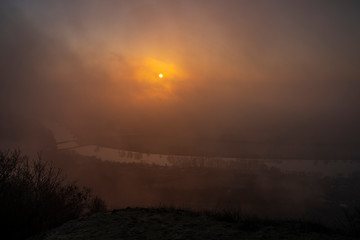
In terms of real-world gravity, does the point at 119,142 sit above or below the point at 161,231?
above

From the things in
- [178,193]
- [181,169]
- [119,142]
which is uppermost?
[119,142]

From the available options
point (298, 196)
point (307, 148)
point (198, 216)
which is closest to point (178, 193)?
point (298, 196)

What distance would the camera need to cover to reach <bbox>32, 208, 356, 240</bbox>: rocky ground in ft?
32.7

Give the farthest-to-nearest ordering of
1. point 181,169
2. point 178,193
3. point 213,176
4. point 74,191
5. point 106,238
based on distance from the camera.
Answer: point 181,169, point 213,176, point 178,193, point 74,191, point 106,238

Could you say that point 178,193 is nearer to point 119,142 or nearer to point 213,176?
point 213,176

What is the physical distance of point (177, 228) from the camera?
1077cm

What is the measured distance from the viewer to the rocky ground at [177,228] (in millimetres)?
9953

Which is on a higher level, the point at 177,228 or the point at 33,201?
the point at 33,201

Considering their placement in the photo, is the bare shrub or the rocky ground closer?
the rocky ground

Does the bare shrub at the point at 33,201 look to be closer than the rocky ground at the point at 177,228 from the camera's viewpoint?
No

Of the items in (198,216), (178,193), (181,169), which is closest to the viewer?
(198,216)

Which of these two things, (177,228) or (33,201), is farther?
(33,201)

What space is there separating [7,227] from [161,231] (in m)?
8.37

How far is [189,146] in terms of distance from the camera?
13462 cm
